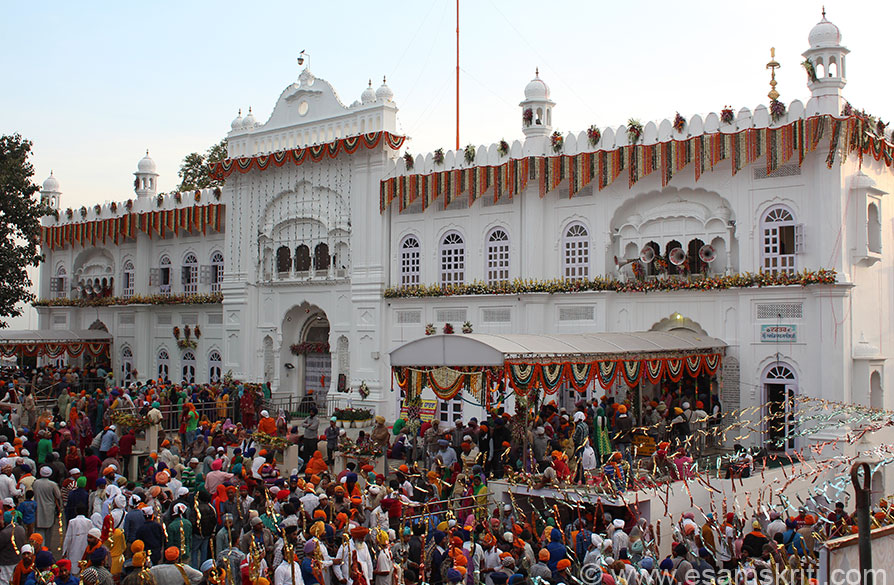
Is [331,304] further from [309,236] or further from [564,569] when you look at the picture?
[564,569]

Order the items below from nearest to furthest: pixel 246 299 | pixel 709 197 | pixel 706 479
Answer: pixel 706 479 < pixel 709 197 < pixel 246 299

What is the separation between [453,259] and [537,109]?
17.2ft

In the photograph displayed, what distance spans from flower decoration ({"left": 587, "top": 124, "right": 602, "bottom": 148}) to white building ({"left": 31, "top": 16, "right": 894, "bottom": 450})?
0.19ft

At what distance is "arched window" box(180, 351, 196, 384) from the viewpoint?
1316 inches

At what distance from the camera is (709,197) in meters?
21.8

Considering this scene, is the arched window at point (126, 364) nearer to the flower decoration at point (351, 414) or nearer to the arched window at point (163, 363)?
the arched window at point (163, 363)

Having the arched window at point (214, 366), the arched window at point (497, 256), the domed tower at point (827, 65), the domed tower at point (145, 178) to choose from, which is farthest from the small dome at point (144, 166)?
the domed tower at point (827, 65)

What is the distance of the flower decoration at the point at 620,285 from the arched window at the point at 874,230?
2555mm

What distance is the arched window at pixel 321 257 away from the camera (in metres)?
28.7

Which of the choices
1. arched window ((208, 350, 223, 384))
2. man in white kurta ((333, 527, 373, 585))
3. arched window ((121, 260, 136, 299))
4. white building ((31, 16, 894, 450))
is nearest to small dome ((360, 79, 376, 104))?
white building ((31, 16, 894, 450))

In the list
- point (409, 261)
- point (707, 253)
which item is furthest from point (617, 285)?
point (409, 261)

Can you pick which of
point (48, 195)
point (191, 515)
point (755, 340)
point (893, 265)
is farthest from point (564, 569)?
point (48, 195)

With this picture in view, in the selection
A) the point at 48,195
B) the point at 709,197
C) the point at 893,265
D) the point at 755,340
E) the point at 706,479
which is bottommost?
the point at 706,479

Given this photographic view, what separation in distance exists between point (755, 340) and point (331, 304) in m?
13.9
